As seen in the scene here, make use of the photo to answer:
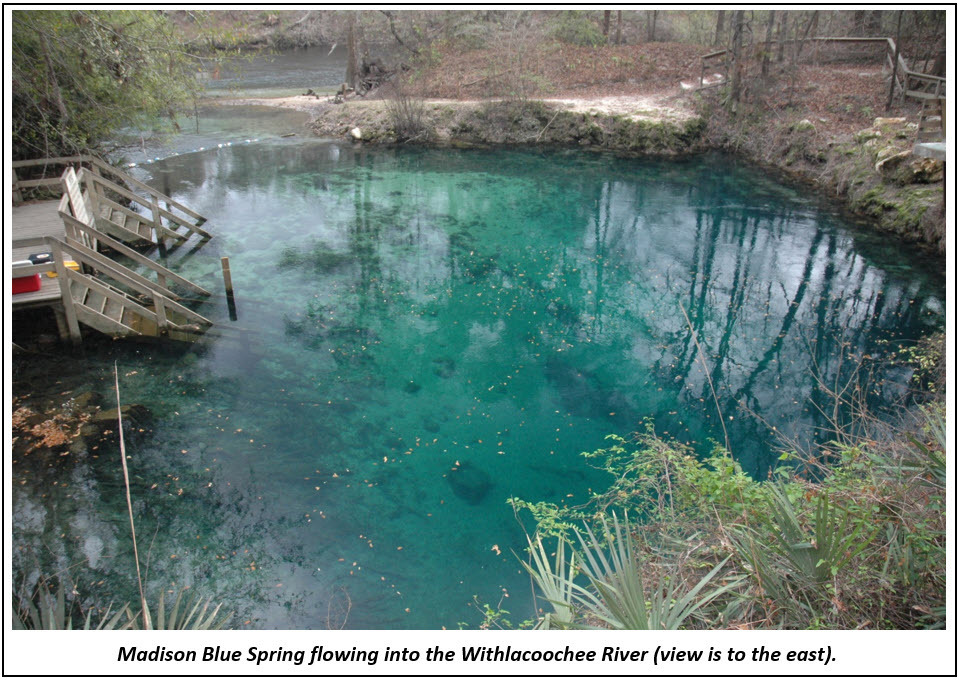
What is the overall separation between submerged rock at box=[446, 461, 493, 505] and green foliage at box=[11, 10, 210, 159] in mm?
9168

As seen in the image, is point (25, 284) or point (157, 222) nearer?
point (25, 284)

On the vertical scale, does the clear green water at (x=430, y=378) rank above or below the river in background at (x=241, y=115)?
below

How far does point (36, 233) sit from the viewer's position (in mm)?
12266

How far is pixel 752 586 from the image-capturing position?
4414 mm

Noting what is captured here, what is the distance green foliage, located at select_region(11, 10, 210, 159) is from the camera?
11117 mm

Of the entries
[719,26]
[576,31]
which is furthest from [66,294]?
[719,26]

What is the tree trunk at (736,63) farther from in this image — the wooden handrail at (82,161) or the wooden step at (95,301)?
the wooden step at (95,301)

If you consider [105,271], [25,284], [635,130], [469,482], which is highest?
[635,130]

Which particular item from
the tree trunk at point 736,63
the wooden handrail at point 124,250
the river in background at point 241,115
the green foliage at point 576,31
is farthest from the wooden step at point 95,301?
the green foliage at point 576,31

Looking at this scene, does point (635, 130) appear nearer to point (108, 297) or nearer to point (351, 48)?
point (351, 48)

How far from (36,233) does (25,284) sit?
6.89ft

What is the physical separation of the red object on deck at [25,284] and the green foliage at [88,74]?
122 inches

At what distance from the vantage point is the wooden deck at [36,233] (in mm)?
10617

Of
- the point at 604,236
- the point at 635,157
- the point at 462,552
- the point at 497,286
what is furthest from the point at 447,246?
the point at 635,157
